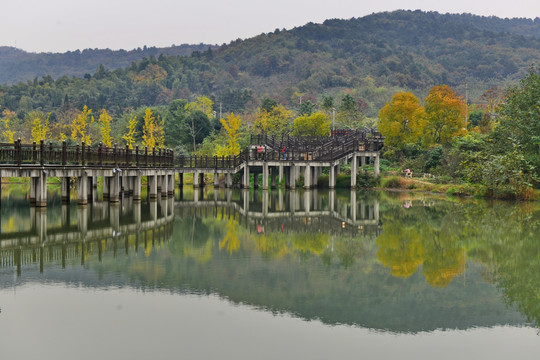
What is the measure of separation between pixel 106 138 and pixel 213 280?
181 ft

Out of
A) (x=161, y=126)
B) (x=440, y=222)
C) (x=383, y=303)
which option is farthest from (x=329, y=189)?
(x=383, y=303)

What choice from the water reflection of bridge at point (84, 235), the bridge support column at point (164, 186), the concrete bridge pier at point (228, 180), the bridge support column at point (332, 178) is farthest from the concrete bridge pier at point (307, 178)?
the water reflection of bridge at point (84, 235)

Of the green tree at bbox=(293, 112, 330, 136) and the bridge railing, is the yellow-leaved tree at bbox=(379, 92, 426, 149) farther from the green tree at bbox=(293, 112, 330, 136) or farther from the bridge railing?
the bridge railing

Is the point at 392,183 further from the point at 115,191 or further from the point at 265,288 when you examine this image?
the point at 265,288

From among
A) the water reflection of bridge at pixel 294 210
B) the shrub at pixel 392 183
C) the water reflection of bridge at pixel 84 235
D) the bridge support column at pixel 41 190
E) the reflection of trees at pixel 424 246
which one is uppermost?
the bridge support column at pixel 41 190

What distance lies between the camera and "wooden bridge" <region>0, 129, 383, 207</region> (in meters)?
31.8

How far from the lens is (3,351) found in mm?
12148

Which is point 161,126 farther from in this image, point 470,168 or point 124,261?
point 124,261

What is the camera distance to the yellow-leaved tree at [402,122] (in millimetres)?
65062

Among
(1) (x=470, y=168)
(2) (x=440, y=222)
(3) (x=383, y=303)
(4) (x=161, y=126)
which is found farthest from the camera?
(4) (x=161, y=126)

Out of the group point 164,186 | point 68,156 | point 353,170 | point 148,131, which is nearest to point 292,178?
point 353,170

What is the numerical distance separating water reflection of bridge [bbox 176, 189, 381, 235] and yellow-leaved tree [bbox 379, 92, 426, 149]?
1441cm

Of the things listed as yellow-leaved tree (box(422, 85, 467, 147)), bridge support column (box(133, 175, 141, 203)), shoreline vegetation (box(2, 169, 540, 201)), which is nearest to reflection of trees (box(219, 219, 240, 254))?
bridge support column (box(133, 175, 141, 203))

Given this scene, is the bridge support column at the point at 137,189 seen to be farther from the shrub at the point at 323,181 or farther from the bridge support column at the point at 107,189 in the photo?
the shrub at the point at 323,181
